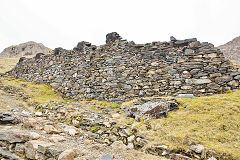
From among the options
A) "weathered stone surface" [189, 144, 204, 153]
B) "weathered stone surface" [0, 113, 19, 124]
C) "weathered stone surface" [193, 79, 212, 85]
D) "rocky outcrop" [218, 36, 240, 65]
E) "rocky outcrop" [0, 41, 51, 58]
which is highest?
"rocky outcrop" [0, 41, 51, 58]

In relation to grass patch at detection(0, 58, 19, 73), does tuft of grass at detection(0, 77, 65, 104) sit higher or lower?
lower

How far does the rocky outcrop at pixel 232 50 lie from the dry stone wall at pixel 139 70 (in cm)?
1946

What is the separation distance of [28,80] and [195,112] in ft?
50.9

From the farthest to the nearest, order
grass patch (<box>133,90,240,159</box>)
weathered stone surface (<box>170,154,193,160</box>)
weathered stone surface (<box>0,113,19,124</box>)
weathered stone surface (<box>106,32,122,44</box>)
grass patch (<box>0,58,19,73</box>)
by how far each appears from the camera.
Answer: grass patch (<box>0,58,19,73</box>), weathered stone surface (<box>106,32,122,44</box>), weathered stone surface (<box>0,113,19,124</box>), grass patch (<box>133,90,240,159</box>), weathered stone surface (<box>170,154,193,160</box>)

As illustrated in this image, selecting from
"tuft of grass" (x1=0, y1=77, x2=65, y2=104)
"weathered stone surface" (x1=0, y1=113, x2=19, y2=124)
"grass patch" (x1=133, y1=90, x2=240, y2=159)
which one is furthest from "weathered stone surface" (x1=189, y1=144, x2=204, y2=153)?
"tuft of grass" (x1=0, y1=77, x2=65, y2=104)

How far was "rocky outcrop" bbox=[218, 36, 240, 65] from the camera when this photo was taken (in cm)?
2412

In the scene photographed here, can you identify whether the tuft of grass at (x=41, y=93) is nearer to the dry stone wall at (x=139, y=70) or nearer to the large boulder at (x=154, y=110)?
the dry stone wall at (x=139, y=70)

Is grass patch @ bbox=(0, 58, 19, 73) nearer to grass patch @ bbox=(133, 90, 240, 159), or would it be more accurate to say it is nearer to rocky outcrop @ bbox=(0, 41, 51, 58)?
rocky outcrop @ bbox=(0, 41, 51, 58)

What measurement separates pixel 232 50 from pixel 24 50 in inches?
2588

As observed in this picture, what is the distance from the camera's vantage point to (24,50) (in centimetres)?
5609

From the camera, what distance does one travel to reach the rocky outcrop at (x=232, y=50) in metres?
24.1

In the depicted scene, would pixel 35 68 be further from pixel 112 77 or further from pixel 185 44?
pixel 185 44

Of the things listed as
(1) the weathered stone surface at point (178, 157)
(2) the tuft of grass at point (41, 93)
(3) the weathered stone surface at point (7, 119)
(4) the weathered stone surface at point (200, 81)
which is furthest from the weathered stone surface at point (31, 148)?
(4) the weathered stone surface at point (200, 81)

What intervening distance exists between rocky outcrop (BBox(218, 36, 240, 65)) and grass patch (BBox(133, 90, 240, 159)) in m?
22.6
